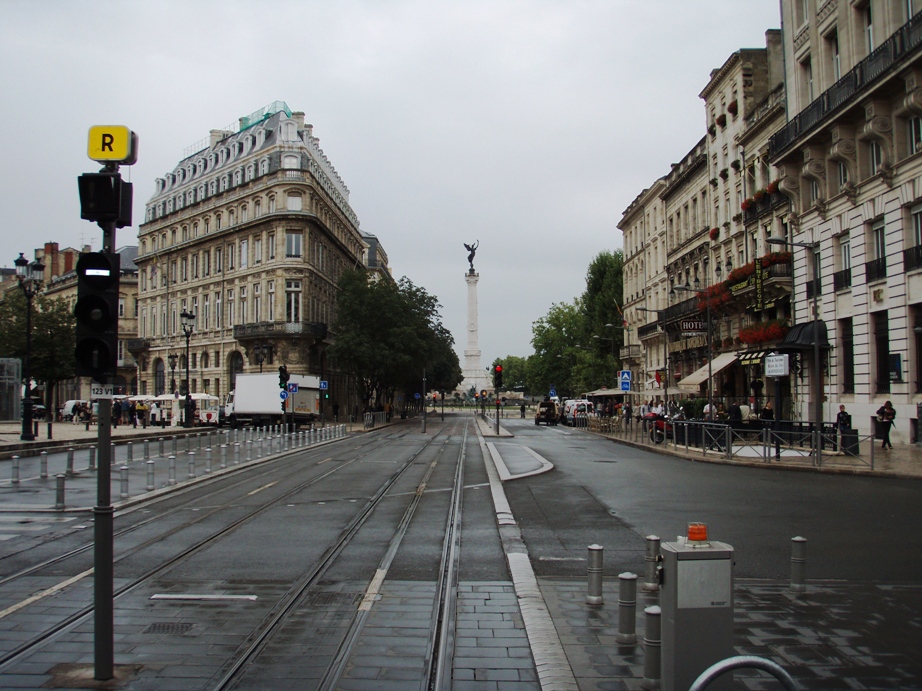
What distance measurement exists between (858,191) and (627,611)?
95.4 feet

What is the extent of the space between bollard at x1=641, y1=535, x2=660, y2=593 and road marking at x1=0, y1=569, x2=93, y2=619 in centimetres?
563

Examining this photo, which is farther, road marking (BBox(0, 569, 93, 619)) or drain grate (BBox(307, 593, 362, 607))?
drain grate (BBox(307, 593, 362, 607))

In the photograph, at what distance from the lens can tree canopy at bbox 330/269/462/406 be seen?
65.5 m

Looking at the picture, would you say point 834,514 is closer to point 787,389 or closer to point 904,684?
point 904,684

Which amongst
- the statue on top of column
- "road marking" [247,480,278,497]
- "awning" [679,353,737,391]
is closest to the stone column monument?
the statue on top of column

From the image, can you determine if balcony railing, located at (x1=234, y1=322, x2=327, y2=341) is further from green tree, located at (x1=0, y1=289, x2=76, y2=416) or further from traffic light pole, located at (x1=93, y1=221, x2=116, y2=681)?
traffic light pole, located at (x1=93, y1=221, x2=116, y2=681)

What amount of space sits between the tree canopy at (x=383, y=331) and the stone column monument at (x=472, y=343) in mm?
34952

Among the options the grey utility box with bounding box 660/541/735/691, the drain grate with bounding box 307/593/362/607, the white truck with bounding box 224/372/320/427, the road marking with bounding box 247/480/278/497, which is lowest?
the road marking with bounding box 247/480/278/497

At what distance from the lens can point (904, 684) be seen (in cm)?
546

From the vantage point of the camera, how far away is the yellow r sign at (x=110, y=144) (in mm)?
6074

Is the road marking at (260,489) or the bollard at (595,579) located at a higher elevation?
the bollard at (595,579)

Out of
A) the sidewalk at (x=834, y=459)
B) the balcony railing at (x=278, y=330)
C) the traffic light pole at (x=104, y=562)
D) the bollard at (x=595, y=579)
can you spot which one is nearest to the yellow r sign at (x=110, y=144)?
the traffic light pole at (x=104, y=562)

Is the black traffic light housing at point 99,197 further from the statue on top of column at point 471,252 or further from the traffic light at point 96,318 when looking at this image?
the statue on top of column at point 471,252

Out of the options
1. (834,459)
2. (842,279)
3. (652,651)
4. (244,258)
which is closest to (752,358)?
(842,279)
